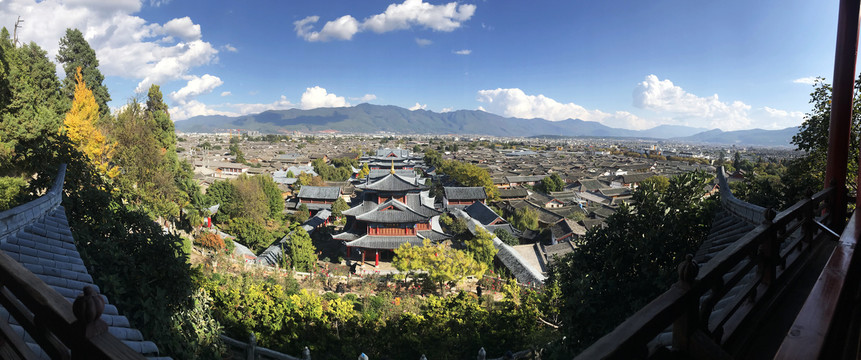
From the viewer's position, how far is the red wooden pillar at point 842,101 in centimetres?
354

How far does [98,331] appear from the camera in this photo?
0.97m

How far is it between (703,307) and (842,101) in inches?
148

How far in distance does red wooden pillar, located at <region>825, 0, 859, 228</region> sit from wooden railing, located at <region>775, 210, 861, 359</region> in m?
2.67

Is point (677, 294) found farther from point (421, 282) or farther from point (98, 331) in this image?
point (421, 282)

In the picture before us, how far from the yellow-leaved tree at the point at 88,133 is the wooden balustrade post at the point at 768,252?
1657 centimetres

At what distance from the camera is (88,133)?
Result: 13766 mm

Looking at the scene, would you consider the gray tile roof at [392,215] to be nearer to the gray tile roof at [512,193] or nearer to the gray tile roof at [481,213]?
the gray tile roof at [481,213]

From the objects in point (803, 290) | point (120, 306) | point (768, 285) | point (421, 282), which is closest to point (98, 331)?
point (768, 285)

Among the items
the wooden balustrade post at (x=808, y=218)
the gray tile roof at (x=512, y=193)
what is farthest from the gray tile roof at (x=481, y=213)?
the wooden balustrade post at (x=808, y=218)

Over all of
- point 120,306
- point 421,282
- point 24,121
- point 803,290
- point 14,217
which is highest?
point 24,121

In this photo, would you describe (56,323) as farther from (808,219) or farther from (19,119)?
(19,119)

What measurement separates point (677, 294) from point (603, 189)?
41737mm

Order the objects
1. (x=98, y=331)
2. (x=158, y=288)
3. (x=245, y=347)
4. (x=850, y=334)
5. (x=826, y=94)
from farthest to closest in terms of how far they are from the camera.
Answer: (x=826, y=94) → (x=245, y=347) → (x=158, y=288) → (x=850, y=334) → (x=98, y=331)

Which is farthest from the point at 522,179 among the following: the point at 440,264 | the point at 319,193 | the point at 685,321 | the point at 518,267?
the point at 685,321
